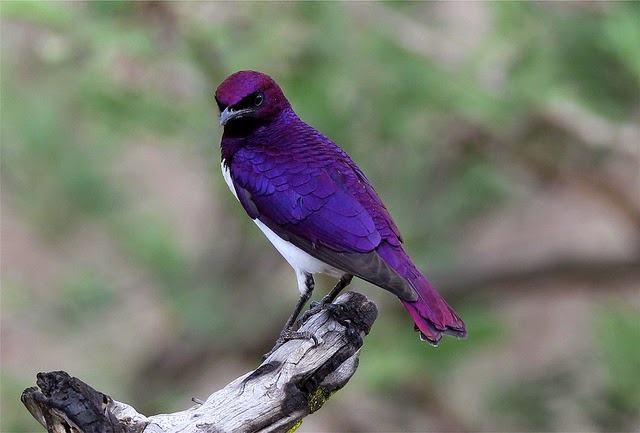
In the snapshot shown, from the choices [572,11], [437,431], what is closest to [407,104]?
[572,11]

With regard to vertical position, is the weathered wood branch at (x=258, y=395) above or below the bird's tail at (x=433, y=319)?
above

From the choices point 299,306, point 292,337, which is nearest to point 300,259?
point 299,306

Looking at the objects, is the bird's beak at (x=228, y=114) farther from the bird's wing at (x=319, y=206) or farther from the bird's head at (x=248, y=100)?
the bird's wing at (x=319, y=206)

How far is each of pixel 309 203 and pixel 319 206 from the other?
4cm

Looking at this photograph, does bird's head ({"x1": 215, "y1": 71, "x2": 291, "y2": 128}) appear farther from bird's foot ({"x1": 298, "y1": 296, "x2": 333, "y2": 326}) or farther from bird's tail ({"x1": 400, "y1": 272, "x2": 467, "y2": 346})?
bird's tail ({"x1": 400, "y1": 272, "x2": 467, "y2": 346})

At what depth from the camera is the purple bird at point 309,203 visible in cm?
342

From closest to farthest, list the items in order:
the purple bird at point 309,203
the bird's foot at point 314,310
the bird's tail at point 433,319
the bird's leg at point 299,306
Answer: the bird's tail at point 433,319, the purple bird at point 309,203, the bird's leg at point 299,306, the bird's foot at point 314,310

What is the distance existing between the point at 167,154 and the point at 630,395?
3.99 meters

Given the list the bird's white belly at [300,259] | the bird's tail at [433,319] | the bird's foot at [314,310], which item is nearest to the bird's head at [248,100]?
the bird's white belly at [300,259]

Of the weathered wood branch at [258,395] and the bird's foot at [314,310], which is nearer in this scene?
the weathered wood branch at [258,395]

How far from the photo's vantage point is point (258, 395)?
3279 millimetres

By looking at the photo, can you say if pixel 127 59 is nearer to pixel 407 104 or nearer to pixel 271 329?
pixel 407 104

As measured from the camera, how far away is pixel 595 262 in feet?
24.8

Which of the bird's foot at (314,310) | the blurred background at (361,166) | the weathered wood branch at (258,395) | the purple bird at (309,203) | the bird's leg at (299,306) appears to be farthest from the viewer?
the blurred background at (361,166)
